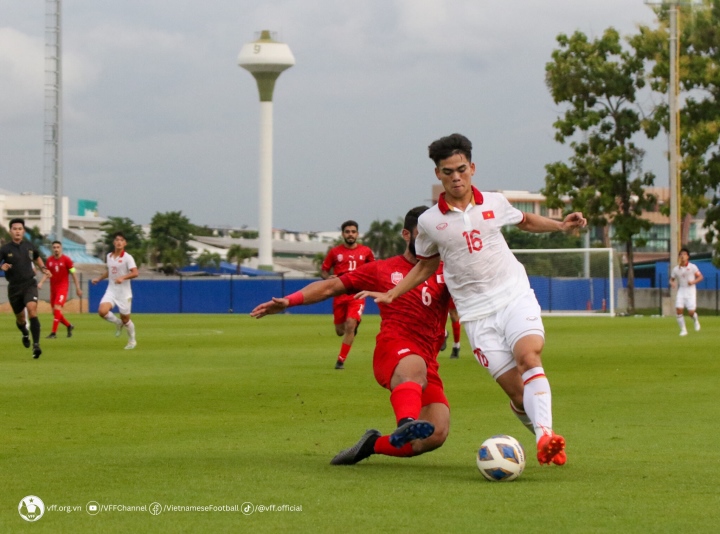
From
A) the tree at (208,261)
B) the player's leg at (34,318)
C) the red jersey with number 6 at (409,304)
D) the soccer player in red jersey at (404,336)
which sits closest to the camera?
the soccer player in red jersey at (404,336)

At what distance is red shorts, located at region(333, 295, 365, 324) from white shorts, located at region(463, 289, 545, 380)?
10.4m

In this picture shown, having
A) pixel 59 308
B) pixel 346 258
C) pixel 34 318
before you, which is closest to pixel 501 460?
pixel 346 258

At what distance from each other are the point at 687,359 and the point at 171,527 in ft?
50.1

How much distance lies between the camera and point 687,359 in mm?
19656

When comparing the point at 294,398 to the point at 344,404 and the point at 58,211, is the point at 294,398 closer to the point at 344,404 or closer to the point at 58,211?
the point at 344,404

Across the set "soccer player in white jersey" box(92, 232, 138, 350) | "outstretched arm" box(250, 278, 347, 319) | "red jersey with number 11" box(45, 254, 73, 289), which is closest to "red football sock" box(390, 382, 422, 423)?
"outstretched arm" box(250, 278, 347, 319)

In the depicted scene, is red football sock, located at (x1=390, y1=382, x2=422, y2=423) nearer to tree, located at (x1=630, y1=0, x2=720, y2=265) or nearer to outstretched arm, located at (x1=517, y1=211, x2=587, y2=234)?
outstretched arm, located at (x1=517, y1=211, x2=587, y2=234)

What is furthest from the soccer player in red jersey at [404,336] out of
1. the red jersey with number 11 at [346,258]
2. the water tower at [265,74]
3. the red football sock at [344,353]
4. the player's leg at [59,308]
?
the water tower at [265,74]

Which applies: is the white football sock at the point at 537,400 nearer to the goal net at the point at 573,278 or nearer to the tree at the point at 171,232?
the goal net at the point at 573,278

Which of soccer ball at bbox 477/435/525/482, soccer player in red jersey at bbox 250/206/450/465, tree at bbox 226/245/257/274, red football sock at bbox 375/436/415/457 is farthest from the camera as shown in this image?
tree at bbox 226/245/257/274

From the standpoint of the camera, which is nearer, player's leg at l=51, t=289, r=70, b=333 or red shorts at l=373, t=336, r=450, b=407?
red shorts at l=373, t=336, r=450, b=407

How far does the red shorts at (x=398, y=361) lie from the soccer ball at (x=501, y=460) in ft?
3.17

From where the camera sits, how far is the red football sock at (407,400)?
742cm

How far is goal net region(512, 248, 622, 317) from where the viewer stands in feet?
163
